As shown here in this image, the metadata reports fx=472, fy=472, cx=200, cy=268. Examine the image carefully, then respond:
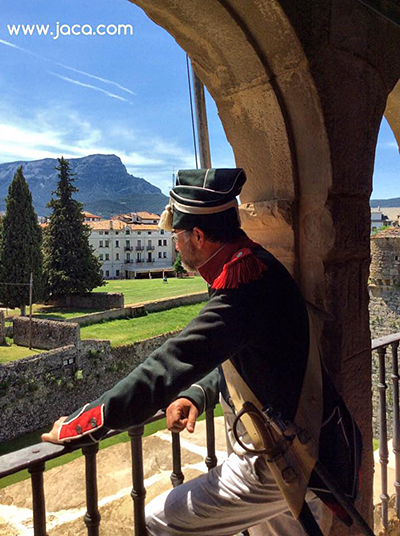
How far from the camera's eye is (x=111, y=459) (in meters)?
2.91

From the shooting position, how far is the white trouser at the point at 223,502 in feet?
4.85

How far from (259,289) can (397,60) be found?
4.60ft

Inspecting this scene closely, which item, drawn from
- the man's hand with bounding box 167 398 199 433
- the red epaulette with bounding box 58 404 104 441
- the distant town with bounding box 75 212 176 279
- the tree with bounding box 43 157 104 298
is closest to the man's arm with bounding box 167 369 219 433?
the man's hand with bounding box 167 398 199 433

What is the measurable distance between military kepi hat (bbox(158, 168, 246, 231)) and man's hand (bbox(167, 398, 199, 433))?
589mm

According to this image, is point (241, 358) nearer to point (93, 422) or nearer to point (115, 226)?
point (93, 422)

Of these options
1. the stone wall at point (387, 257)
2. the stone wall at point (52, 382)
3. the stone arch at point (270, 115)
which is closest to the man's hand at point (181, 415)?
the stone arch at point (270, 115)

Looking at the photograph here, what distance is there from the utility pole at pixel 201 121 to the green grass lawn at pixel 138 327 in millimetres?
14962

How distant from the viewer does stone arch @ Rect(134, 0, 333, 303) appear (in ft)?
5.74

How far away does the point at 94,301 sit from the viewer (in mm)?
24719

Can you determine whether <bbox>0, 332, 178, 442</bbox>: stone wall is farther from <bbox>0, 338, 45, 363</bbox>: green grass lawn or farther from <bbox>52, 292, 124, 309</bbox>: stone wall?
<bbox>52, 292, 124, 309</bbox>: stone wall

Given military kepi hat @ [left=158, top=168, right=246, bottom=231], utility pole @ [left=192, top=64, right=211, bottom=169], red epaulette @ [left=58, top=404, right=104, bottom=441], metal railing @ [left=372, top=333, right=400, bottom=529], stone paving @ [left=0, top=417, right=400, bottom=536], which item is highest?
utility pole @ [left=192, top=64, right=211, bottom=169]

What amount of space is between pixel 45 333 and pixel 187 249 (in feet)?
53.1

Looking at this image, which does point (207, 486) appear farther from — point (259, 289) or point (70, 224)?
point (70, 224)

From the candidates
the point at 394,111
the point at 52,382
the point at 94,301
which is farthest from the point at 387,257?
the point at 94,301
